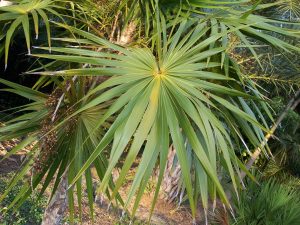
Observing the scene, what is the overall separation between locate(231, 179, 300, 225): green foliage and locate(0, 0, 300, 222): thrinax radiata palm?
1880 millimetres

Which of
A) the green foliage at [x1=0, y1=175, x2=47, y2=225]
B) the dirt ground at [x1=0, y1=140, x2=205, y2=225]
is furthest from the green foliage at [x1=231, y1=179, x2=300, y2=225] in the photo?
the green foliage at [x1=0, y1=175, x2=47, y2=225]

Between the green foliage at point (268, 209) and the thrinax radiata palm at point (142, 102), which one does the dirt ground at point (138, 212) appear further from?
the thrinax radiata palm at point (142, 102)

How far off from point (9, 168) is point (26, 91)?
391 centimetres

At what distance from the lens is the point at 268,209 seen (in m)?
4.86

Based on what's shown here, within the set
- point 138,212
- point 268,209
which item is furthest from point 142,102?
point 138,212

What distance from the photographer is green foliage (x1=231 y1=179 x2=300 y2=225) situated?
475 cm

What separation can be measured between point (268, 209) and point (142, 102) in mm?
3047

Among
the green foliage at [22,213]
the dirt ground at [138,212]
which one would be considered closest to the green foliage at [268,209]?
the dirt ground at [138,212]

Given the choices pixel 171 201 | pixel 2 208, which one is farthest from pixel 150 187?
pixel 2 208

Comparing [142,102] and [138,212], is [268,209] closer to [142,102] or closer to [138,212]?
[138,212]

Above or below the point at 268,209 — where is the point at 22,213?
below

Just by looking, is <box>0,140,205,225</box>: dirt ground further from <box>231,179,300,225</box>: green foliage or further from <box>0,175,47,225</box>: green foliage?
<box>231,179,300,225</box>: green foliage

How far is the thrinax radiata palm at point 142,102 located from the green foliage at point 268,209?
1880mm

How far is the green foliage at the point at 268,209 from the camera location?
4746mm
